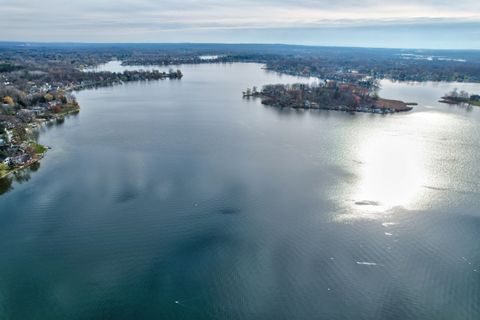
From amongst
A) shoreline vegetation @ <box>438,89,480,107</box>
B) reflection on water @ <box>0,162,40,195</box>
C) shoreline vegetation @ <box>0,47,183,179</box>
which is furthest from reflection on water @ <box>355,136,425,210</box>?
shoreline vegetation @ <box>438,89,480,107</box>

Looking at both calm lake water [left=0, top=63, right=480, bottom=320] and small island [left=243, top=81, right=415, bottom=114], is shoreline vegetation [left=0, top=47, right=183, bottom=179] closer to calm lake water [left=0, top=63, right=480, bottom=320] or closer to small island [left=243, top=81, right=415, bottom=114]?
calm lake water [left=0, top=63, right=480, bottom=320]

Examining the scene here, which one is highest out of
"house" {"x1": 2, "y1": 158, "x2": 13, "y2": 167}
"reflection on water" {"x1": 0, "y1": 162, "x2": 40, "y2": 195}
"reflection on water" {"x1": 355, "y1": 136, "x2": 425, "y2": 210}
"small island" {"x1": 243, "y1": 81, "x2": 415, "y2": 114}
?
"small island" {"x1": 243, "y1": 81, "x2": 415, "y2": 114}

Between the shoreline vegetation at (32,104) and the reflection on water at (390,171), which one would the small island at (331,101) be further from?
the shoreline vegetation at (32,104)

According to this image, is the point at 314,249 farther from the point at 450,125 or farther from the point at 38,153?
the point at 450,125

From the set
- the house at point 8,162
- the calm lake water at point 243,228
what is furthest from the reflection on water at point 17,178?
the house at point 8,162

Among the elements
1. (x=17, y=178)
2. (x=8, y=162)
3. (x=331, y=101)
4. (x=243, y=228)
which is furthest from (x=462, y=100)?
(x=8, y=162)

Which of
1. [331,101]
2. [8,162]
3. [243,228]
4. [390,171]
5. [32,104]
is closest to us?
[243,228]

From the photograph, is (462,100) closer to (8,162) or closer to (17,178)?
(17,178)

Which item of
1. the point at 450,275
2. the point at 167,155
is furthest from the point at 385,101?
the point at 450,275

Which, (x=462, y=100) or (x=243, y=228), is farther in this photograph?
(x=462, y=100)
